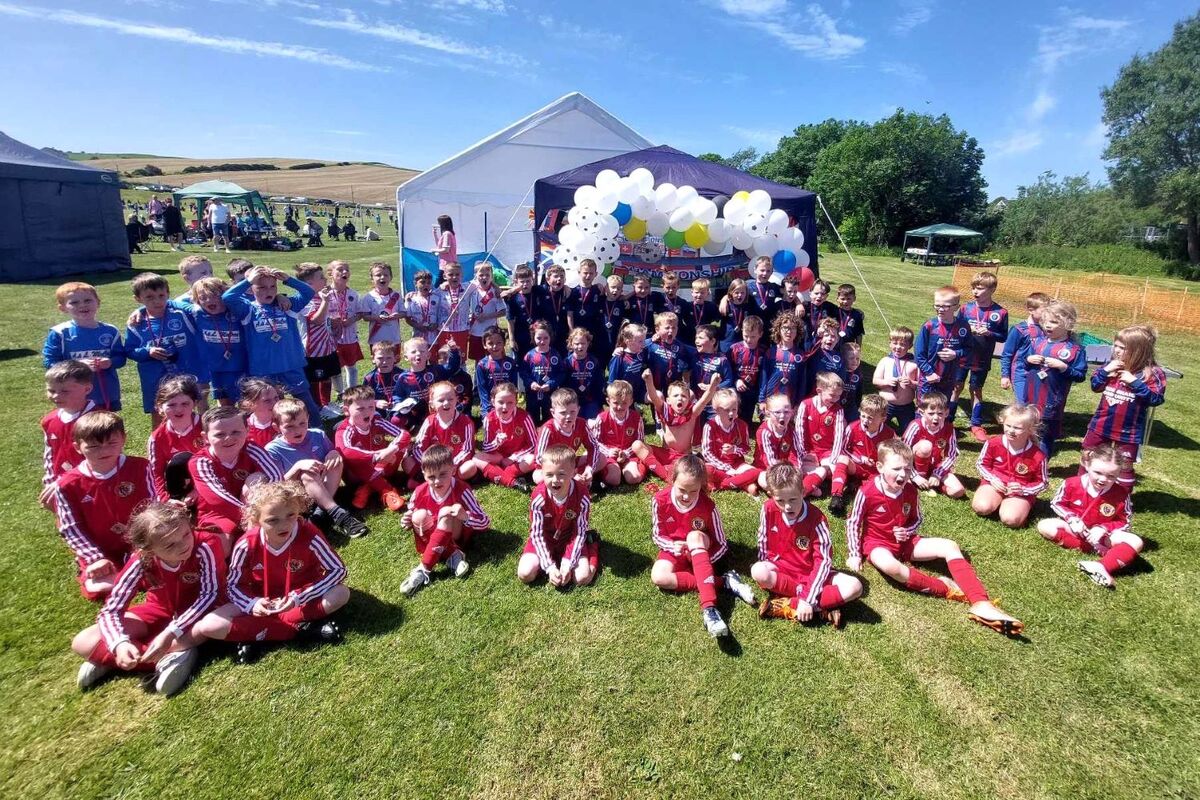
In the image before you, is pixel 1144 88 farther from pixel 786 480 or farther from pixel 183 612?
pixel 183 612

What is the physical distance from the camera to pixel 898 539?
401 cm

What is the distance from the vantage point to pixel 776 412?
5031 mm

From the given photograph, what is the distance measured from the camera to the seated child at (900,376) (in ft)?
19.2

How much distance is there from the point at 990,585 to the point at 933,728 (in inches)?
62.1

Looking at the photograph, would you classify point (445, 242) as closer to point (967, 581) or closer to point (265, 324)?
point (265, 324)

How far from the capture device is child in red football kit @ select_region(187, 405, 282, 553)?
388 centimetres

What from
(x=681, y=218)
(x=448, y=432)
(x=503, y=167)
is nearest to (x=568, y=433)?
(x=448, y=432)

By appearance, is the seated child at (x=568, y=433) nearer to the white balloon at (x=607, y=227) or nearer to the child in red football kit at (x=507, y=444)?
the child in red football kit at (x=507, y=444)

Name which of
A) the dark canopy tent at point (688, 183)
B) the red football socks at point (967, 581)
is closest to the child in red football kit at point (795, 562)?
the red football socks at point (967, 581)

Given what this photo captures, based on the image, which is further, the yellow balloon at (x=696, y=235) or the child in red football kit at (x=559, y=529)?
the yellow balloon at (x=696, y=235)

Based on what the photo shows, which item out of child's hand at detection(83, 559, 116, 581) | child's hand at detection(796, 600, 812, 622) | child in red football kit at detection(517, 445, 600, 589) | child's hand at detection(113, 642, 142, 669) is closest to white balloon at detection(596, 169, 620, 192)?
child in red football kit at detection(517, 445, 600, 589)

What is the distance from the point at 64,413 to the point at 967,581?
629 cm

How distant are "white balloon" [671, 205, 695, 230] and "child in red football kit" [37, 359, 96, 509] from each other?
660 centimetres

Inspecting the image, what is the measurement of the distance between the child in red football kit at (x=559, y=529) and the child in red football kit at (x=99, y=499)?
2.50 metres
